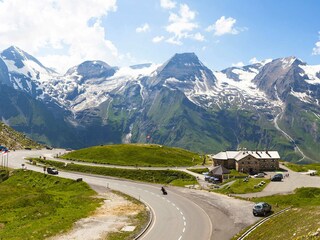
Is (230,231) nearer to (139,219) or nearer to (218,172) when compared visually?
(139,219)

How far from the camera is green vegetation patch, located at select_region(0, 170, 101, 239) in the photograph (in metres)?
47.3

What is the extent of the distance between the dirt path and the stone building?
76866 millimetres

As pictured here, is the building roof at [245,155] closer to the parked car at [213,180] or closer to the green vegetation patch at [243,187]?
the parked car at [213,180]

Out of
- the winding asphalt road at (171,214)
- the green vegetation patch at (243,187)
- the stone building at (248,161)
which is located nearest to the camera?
the winding asphalt road at (171,214)

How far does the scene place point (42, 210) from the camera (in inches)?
2311

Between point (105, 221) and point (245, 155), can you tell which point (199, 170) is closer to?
point (245, 155)

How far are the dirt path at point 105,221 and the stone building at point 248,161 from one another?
7687cm

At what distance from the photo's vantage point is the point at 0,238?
44.3m

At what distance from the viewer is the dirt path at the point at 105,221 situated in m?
45.8

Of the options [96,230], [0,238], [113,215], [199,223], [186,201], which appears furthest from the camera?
[186,201]

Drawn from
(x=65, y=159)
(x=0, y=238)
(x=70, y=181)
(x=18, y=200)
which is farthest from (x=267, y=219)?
(x=65, y=159)

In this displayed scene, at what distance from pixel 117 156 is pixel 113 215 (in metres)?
89.2

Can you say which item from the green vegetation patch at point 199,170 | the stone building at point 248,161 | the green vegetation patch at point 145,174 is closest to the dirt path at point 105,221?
the green vegetation patch at point 145,174

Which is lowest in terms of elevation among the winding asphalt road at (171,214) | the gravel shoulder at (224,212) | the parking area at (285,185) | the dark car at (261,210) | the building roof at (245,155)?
the parking area at (285,185)
